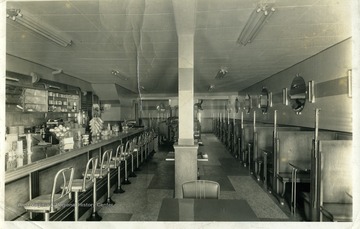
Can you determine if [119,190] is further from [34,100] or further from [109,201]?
[34,100]

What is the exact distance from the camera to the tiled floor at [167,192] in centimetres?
328

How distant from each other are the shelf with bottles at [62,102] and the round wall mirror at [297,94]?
654 cm

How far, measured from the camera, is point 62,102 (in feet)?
25.0

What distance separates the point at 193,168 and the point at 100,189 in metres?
1.72

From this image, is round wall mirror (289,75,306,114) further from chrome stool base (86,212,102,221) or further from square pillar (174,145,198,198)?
chrome stool base (86,212,102,221)

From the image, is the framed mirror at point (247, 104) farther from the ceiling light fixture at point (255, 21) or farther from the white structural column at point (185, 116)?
the white structural column at point (185, 116)

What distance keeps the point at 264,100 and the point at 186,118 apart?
223 inches

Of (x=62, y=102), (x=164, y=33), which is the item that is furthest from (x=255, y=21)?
(x=62, y=102)

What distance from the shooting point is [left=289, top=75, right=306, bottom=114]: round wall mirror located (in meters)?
5.40

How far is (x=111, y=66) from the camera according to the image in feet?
19.6

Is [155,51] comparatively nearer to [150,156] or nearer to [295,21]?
[295,21]

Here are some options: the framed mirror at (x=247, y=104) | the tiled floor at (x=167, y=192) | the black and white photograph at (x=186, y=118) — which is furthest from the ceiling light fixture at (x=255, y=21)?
the framed mirror at (x=247, y=104)
